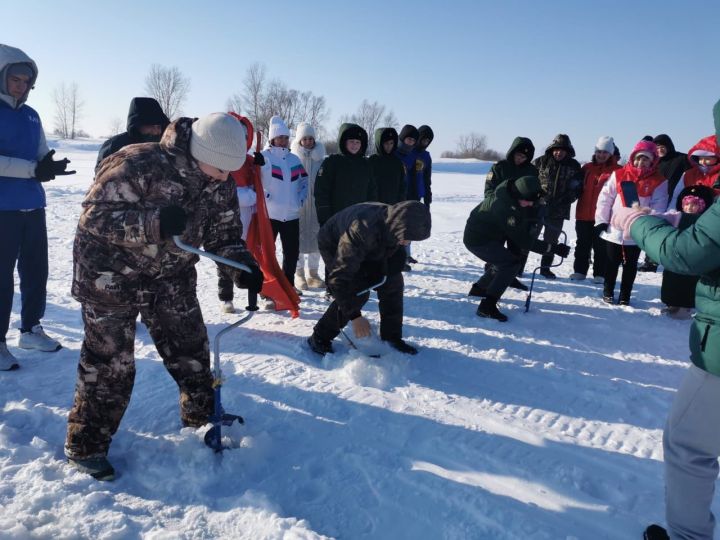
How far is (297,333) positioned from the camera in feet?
15.3

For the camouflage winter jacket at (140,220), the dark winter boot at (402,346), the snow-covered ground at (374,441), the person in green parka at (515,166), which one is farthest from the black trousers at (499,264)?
the camouflage winter jacket at (140,220)

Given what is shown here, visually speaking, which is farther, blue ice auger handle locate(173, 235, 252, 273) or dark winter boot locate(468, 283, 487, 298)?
dark winter boot locate(468, 283, 487, 298)

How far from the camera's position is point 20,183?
3.59 metres

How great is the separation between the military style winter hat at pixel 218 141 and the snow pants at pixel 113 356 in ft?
2.63

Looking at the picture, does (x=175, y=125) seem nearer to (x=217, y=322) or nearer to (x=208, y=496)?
(x=208, y=496)

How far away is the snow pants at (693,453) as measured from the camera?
189cm

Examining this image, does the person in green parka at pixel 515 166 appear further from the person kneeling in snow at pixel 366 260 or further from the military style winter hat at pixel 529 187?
the person kneeling in snow at pixel 366 260

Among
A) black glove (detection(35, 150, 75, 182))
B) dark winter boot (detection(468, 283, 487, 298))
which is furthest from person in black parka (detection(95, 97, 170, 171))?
dark winter boot (detection(468, 283, 487, 298))

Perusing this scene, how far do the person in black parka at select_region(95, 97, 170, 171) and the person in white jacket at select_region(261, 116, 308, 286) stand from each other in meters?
1.46

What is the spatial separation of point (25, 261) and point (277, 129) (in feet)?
9.21

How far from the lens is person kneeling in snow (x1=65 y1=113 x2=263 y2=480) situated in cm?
229

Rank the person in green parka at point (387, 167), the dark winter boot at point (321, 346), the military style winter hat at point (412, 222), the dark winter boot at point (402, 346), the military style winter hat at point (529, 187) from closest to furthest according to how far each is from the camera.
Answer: the military style winter hat at point (412, 222)
the dark winter boot at point (321, 346)
the dark winter boot at point (402, 346)
the military style winter hat at point (529, 187)
the person in green parka at point (387, 167)

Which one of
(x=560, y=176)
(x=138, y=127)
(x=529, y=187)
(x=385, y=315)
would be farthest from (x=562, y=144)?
(x=138, y=127)

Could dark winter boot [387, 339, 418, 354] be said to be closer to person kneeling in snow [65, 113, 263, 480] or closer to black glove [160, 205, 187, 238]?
person kneeling in snow [65, 113, 263, 480]
